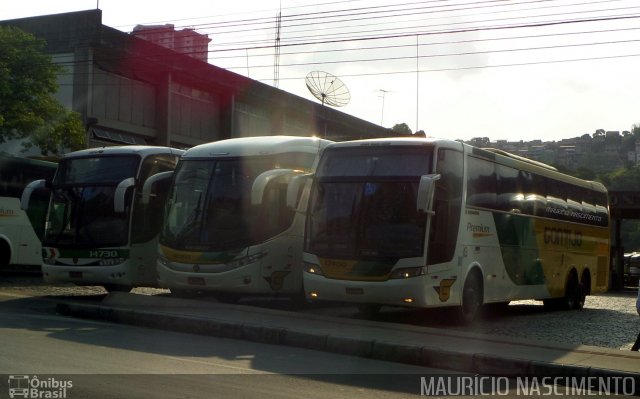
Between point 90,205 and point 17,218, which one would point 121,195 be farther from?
point 17,218

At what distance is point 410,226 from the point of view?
47.4ft

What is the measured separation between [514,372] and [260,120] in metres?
40.7

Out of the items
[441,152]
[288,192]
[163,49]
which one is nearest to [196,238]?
[288,192]

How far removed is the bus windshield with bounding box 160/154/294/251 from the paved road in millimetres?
2547

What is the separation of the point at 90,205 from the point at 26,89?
40.9ft

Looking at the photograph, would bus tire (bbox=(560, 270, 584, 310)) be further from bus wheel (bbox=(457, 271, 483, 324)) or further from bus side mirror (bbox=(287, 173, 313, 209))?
bus side mirror (bbox=(287, 173, 313, 209))

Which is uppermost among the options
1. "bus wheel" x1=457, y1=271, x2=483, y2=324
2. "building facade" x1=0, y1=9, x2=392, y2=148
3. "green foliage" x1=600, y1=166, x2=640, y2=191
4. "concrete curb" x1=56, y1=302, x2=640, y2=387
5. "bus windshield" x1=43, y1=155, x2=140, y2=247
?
"building facade" x1=0, y1=9, x2=392, y2=148

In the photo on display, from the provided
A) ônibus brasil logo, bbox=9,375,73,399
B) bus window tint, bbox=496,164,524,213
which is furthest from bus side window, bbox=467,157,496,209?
ônibus brasil logo, bbox=9,375,73,399

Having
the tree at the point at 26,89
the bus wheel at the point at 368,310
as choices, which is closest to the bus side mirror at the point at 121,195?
the bus wheel at the point at 368,310

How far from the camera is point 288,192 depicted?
1533 cm

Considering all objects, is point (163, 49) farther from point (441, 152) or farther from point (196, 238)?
point (441, 152)

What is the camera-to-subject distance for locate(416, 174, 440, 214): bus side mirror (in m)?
13.7

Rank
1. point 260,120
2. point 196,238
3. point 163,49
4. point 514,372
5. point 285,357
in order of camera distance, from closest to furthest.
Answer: point 514,372, point 285,357, point 196,238, point 163,49, point 260,120

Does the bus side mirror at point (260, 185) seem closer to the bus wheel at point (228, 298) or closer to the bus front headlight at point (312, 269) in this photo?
the bus front headlight at point (312, 269)
